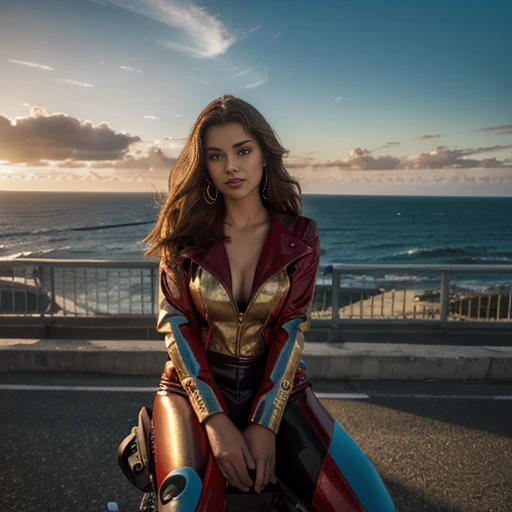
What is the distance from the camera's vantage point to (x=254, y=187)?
230 cm

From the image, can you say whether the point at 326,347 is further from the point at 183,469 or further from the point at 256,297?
the point at 183,469

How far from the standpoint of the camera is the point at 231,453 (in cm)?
170

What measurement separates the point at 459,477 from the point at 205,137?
8.87 feet

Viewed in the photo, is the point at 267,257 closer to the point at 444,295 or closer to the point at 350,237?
the point at 444,295

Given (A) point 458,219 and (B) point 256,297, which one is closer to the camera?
(B) point 256,297

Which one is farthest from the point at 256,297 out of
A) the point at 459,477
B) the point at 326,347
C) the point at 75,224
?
the point at 75,224

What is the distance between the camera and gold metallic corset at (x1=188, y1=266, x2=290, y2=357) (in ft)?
6.79

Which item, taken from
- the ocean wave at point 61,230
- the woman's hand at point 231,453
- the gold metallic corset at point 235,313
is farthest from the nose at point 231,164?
the ocean wave at point 61,230

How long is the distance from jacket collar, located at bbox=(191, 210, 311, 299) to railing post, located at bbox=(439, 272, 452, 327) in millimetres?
5203

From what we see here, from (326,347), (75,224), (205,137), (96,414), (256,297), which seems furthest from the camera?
(75,224)

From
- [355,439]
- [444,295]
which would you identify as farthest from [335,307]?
[355,439]

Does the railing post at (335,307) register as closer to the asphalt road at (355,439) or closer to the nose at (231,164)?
the asphalt road at (355,439)

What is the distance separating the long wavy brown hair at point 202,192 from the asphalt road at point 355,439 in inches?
44.2

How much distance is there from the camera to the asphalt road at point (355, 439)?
3.09m
